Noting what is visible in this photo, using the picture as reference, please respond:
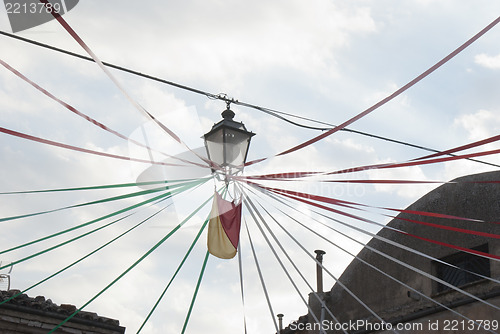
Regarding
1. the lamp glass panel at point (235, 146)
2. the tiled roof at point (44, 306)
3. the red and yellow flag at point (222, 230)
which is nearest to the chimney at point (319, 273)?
the tiled roof at point (44, 306)

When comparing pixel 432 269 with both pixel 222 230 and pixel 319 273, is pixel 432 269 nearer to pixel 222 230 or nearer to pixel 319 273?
pixel 319 273

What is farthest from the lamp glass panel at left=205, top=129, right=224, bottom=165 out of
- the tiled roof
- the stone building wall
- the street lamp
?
the tiled roof

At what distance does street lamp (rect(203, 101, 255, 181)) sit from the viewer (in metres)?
5.41

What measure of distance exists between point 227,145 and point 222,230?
0.95m

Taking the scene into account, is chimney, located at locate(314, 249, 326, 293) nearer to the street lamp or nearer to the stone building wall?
the stone building wall

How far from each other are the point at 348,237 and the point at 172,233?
1.54 meters

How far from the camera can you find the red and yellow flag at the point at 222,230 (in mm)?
5934

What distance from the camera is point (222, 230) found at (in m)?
5.98

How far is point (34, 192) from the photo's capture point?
15.3 ft

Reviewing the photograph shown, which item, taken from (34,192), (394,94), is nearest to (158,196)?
(34,192)

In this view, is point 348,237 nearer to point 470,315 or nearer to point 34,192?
point 34,192

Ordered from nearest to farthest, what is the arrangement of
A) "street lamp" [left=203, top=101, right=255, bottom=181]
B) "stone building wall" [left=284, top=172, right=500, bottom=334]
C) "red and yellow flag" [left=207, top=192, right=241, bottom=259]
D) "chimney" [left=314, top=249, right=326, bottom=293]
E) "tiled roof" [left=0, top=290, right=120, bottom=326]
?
"street lamp" [left=203, top=101, right=255, bottom=181] → "red and yellow flag" [left=207, top=192, right=241, bottom=259] → "stone building wall" [left=284, top=172, right=500, bottom=334] → "tiled roof" [left=0, top=290, right=120, bottom=326] → "chimney" [left=314, top=249, right=326, bottom=293]

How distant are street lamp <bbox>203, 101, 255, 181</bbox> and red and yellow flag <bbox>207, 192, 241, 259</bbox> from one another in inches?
22.7

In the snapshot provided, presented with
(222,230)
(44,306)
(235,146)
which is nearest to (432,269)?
(222,230)
